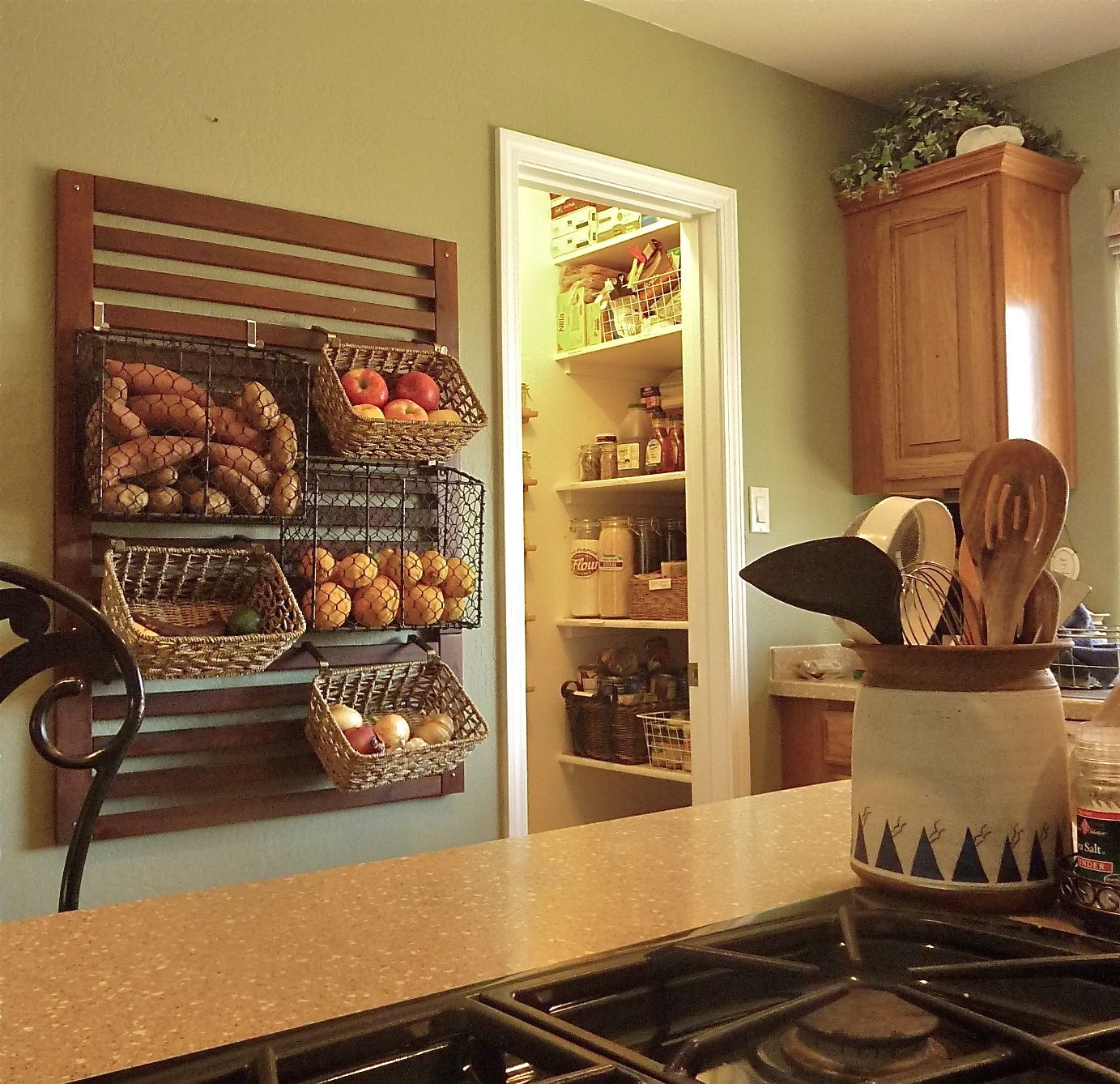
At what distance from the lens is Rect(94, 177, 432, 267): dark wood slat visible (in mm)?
2127

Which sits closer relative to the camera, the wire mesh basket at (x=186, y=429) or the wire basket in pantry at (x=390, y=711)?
the wire mesh basket at (x=186, y=429)

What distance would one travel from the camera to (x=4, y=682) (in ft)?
3.86

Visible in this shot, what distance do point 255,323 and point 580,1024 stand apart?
1949mm

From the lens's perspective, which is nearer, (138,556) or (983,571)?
(983,571)

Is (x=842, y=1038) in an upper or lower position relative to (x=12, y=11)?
lower

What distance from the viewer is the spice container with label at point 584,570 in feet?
11.8

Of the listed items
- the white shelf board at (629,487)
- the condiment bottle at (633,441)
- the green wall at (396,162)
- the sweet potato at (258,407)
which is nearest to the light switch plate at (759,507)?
the green wall at (396,162)

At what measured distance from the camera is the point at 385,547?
2.46 metres

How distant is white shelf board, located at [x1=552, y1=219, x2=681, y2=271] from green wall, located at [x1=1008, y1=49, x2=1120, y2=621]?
114 cm

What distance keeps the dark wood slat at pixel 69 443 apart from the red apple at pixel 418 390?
584 millimetres

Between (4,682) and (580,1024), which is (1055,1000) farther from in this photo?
(4,682)

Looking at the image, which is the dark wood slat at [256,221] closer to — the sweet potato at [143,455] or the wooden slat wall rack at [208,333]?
the wooden slat wall rack at [208,333]

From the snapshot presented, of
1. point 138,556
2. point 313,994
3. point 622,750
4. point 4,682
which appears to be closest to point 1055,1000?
point 313,994

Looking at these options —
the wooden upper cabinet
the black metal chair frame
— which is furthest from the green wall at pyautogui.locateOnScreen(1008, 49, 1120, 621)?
the black metal chair frame
